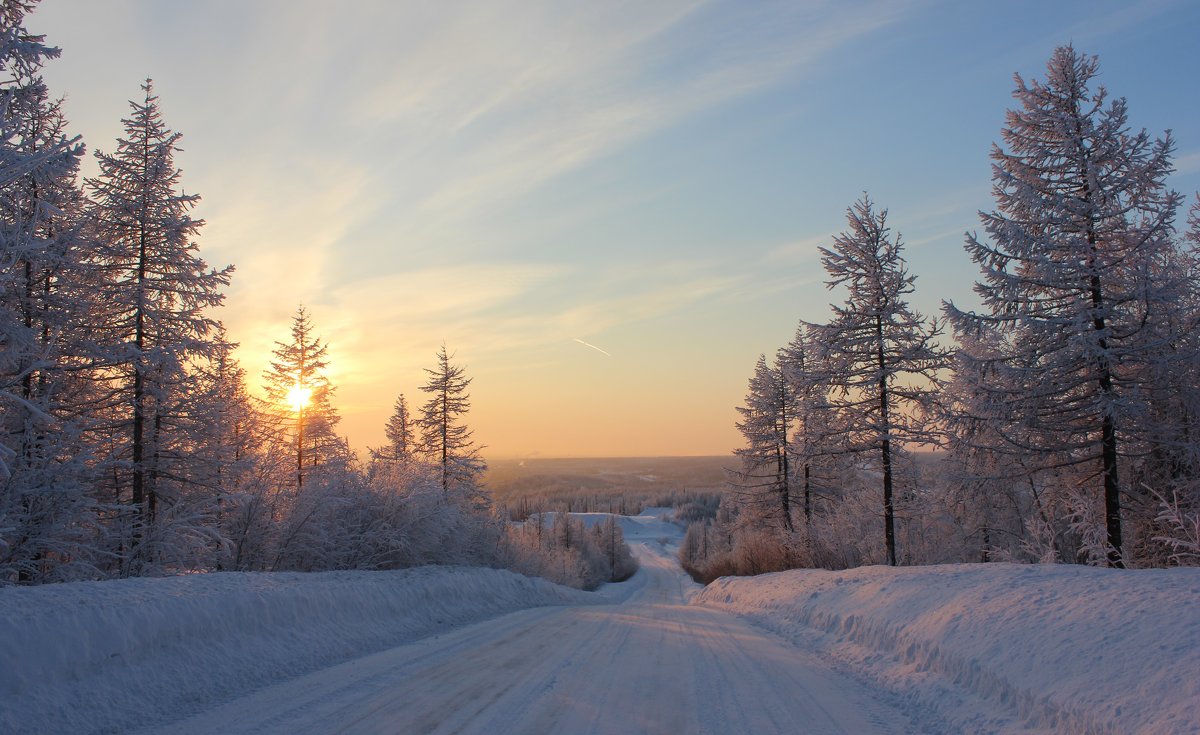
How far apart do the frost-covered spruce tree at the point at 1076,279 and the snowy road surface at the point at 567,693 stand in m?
8.99

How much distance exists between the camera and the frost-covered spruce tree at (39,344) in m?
9.77

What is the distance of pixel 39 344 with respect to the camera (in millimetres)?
12047

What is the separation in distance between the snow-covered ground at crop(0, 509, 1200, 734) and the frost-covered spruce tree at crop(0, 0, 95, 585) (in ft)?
11.6

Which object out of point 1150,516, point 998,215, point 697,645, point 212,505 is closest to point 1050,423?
point 1150,516

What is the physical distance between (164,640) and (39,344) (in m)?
7.23

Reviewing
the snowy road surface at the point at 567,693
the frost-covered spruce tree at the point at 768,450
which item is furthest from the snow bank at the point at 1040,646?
the frost-covered spruce tree at the point at 768,450

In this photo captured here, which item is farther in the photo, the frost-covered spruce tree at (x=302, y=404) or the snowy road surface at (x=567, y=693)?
the frost-covered spruce tree at (x=302, y=404)

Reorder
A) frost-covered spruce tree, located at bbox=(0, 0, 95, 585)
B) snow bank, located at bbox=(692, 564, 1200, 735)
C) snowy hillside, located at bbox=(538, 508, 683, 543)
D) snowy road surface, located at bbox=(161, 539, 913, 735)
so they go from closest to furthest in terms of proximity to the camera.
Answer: snow bank, located at bbox=(692, 564, 1200, 735), snowy road surface, located at bbox=(161, 539, 913, 735), frost-covered spruce tree, located at bbox=(0, 0, 95, 585), snowy hillside, located at bbox=(538, 508, 683, 543)

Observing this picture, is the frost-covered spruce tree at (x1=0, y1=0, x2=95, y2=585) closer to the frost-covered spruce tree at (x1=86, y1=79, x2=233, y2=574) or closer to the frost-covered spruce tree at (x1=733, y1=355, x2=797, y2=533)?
the frost-covered spruce tree at (x1=86, y1=79, x2=233, y2=574)

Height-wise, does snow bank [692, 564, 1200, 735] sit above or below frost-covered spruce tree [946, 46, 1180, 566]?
below

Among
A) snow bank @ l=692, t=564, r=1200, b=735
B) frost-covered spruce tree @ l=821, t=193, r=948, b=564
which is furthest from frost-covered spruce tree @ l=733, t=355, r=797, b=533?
snow bank @ l=692, t=564, r=1200, b=735

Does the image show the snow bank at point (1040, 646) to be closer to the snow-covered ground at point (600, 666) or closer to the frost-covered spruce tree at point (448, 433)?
the snow-covered ground at point (600, 666)

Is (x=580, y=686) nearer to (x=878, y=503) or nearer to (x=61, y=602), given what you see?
(x=61, y=602)

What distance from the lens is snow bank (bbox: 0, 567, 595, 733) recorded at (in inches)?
255
